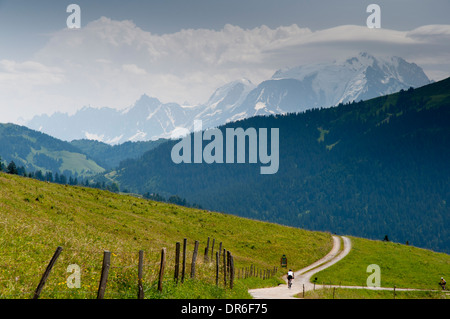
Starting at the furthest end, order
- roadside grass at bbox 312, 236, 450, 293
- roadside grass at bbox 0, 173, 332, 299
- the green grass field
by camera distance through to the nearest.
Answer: roadside grass at bbox 312, 236, 450, 293 < the green grass field < roadside grass at bbox 0, 173, 332, 299

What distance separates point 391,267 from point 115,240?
61.0 meters

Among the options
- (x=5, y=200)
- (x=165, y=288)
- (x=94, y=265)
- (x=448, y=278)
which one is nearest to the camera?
(x=165, y=288)

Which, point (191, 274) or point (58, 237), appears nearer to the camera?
point (191, 274)

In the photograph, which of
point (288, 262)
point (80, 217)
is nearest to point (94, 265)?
point (80, 217)

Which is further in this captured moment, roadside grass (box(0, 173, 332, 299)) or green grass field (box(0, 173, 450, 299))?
green grass field (box(0, 173, 450, 299))

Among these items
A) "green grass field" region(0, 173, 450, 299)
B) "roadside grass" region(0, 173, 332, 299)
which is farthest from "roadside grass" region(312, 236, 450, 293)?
"roadside grass" region(0, 173, 332, 299)

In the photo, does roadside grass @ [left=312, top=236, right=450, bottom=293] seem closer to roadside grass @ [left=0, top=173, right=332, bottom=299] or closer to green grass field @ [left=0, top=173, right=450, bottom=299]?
green grass field @ [left=0, top=173, right=450, bottom=299]

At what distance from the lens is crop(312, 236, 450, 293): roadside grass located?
7262cm

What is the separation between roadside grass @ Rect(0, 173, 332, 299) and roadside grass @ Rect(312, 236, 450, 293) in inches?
280

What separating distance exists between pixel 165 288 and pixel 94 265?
4.90 meters

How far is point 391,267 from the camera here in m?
85.3
